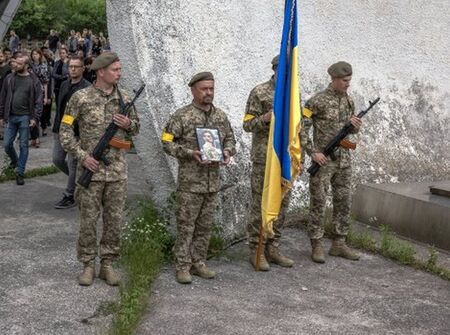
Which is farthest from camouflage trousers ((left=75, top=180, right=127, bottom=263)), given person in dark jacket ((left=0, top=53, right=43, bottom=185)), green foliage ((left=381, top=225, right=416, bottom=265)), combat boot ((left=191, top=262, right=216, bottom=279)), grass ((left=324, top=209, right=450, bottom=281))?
person in dark jacket ((left=0, top=53, right=43, bottom=185))

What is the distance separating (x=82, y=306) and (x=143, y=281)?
2.07 feet

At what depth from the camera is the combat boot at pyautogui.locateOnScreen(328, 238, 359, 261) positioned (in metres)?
7.38

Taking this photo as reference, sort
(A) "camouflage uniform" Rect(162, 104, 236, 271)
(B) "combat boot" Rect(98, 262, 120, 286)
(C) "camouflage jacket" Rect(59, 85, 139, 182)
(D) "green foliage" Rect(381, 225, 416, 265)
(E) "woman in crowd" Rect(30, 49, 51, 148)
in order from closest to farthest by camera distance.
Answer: (C) "camouflage jacket" Rect(59, 85, 139, 182) → (B) "combat boot" Rect(98, 262, 120, 286) → (A) "camouflage uniform" Rect(162, 104, 236, 271) → (D) "green foliage" Rect(381, 225, 416, 265) → (E) "woman in crowd" Rect(30, 49, 51, 148)

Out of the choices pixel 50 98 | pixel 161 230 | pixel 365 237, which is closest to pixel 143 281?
pixel 161 230

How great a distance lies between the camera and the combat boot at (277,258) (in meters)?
6.99

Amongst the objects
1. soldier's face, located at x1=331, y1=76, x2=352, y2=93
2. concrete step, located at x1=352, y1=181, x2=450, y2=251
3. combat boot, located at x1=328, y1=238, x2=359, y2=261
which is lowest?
combat boot, located at x1=328, y1=238, x2=359, y2=261

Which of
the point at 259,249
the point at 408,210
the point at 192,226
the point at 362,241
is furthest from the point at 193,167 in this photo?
the point at 408,210

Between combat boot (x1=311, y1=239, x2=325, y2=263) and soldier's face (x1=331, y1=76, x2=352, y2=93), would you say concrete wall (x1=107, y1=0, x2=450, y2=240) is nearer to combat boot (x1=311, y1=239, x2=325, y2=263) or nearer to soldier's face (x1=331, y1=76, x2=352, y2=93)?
combat boot (x1=311, y1=239, x2=325, y2=263)

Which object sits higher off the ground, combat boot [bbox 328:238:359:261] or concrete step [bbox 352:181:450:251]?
concrete step [bbox 352:181:450:251]

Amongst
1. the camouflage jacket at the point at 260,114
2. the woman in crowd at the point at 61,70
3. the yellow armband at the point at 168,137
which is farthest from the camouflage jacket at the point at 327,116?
the woman in crowd at the point at 61,70

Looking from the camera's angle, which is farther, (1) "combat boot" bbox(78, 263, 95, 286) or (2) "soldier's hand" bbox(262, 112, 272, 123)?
(2) "soldier's hand" bbox(262, 112, 272, 123)

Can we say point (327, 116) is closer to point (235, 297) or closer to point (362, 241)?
point (362, 241)

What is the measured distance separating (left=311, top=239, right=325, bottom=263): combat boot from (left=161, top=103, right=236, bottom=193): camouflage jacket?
1.45 metres

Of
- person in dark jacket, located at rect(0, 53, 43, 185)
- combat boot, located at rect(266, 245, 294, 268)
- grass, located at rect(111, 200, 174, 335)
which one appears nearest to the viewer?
grass, located at rect(111, 200, 174, 335)
